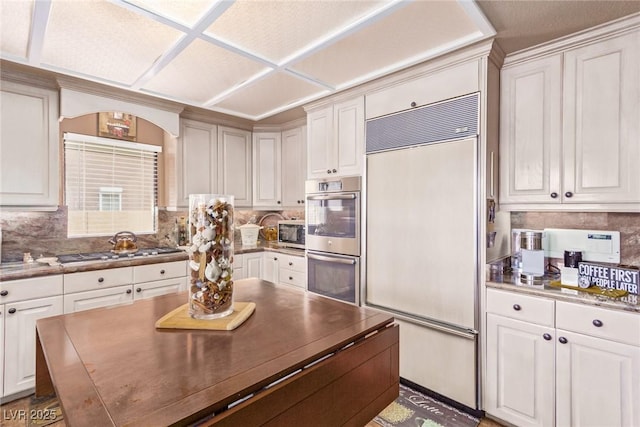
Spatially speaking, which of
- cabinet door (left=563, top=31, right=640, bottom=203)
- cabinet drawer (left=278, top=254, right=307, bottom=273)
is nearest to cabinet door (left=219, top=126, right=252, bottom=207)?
cabinet drawer (left=278, top=254, right=307, bottom=273)

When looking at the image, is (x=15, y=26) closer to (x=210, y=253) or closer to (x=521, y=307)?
(x=210, y=253)

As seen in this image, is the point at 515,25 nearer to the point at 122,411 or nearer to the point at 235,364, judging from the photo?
the point at 235,364

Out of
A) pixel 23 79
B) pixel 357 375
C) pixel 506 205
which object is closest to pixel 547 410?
pixel 506 205

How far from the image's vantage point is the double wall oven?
293 cm

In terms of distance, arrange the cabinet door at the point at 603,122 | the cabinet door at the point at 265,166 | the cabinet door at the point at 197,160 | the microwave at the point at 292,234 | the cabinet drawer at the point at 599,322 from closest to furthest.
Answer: the cabinet drawer at the point at 599,322 < the cabinet door at the point at 603,122 < the cabinet door at the point at 197,160 < the microwave at the point at 292,234 < the cabinet door at the point at 265,166

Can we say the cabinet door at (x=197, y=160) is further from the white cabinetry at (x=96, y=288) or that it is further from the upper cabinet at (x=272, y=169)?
the white cabinetry at (x=96, y=288)

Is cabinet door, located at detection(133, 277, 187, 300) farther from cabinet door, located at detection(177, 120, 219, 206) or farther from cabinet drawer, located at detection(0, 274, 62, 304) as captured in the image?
cabinet door, located at detection(177, 120, 219, 206)

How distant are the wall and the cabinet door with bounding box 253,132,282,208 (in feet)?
9.44

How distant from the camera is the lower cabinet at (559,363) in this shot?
1689 mm

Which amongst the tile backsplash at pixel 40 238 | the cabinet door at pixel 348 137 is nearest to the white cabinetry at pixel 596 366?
the cabinet door at pixel 348 137

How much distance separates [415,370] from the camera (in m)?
2.53

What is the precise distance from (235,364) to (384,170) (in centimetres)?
212

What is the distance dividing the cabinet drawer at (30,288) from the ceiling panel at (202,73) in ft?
5.93

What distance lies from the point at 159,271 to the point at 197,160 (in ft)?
4.59
